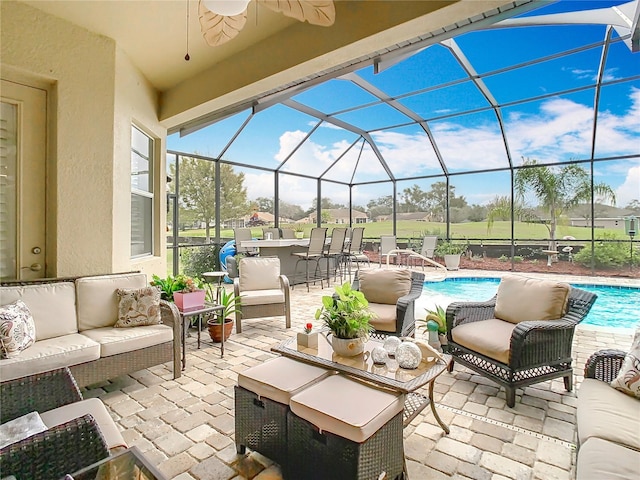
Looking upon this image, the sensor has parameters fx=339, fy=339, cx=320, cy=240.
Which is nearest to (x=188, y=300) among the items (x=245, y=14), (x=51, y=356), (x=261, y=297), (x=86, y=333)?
(x=86, y=333)

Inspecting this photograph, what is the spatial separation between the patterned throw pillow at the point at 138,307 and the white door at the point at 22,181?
0.90 metres

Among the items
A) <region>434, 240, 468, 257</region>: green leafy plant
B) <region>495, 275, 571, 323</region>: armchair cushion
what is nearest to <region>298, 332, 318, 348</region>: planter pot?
<region>495, 275, 571, 323</region>: armchair cushion

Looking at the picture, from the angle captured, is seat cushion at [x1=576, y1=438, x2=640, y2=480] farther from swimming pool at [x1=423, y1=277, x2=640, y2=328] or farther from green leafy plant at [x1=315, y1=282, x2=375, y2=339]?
swimming pool at [x1=423, y1=277, x2=640, y2=328]

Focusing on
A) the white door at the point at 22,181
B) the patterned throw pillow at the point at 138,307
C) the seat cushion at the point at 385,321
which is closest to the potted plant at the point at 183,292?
the patterned throw pillow at the point at 138,307

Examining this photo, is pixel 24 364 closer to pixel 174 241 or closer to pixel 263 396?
pixel 263 396

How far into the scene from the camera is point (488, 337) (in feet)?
8.82

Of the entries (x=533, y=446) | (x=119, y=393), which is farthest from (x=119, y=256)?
(x=533, y=446)

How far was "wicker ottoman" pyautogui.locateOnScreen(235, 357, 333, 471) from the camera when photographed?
1.78 m

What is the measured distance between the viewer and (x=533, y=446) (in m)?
2.04

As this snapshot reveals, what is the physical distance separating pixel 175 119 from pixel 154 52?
1.07m

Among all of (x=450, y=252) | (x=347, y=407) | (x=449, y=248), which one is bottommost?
(x=347, y=407)

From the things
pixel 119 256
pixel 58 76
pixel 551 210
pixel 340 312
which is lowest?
pixel 340 312

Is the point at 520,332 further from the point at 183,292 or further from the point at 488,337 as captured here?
the point at 183,292

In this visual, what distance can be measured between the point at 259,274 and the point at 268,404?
2.94 metres
